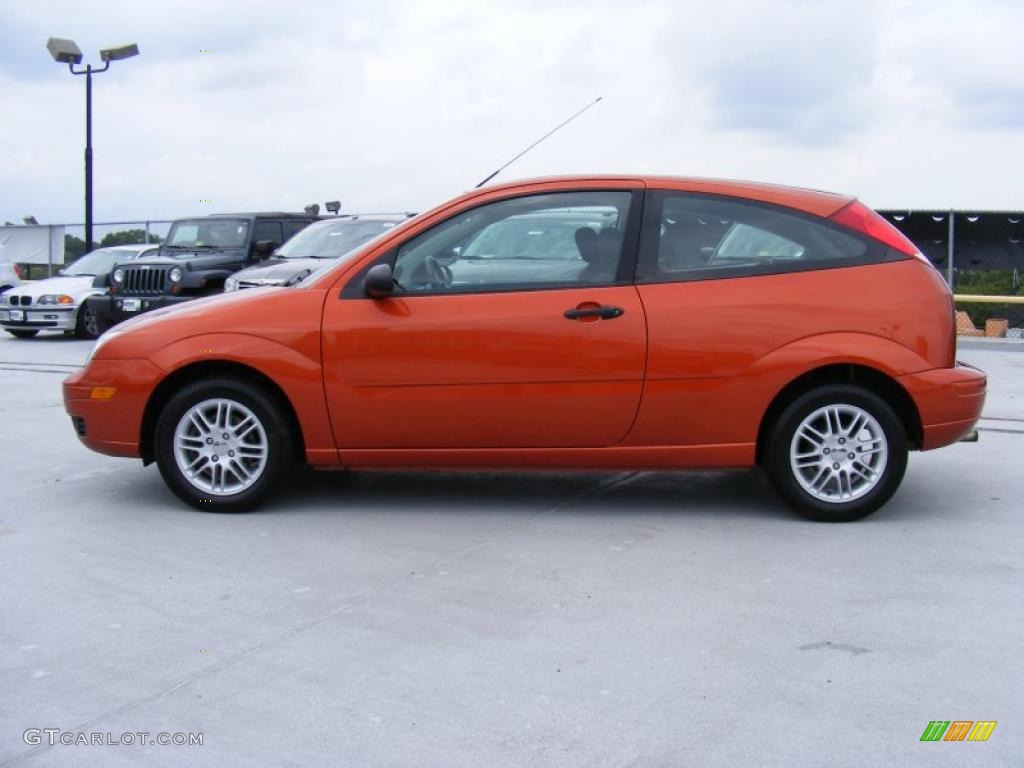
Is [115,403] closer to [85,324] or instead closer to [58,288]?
[85,324]

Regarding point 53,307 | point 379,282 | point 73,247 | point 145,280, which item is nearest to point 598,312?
point 379,282

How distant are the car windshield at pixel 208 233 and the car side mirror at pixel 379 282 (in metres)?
10.4

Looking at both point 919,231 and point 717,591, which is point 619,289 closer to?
point 717,591

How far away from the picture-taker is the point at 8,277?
24172mm

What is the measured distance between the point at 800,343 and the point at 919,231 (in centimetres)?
1405

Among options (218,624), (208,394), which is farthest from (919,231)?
(218,624)

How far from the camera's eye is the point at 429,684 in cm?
387

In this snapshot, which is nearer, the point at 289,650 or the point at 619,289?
the point at 289,650

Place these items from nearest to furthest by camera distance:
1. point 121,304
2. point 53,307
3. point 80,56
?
point 121,304, point 53,307, point 80,56

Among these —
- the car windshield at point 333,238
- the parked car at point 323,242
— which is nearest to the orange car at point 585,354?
the parked car at point 323,242

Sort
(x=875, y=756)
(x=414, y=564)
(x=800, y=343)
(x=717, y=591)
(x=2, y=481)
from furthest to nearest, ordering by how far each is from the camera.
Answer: (x=2, y=481) → (x=800, y=343) → (x=414, y=564) → (x=717, y=591) → (x=875, y=756)

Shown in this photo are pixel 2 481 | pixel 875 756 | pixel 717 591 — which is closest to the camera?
pixel 875 756

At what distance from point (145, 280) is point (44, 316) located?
344cm

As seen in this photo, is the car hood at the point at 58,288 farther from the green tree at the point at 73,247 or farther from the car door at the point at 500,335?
the car door at the point at 500,335
